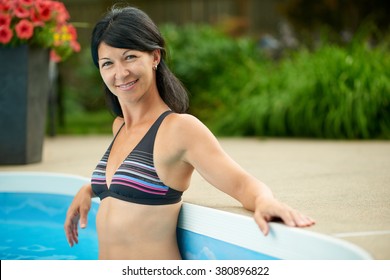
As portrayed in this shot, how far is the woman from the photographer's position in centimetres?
234

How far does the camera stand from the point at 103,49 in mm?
2467

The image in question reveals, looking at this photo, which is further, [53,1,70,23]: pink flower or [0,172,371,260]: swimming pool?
[53,1,70,23]: pink flower

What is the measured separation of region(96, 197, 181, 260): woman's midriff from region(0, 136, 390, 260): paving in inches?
10.4

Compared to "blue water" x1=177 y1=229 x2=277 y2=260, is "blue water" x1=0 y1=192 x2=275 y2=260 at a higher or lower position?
lower

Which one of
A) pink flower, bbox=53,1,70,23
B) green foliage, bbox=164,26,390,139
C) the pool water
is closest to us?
the pool water

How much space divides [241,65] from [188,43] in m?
1.58

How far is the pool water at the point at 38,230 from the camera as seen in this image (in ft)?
11.4

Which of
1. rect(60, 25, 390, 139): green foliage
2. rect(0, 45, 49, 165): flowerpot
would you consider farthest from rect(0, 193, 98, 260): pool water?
rect(60, 25, 390, 139): green foliage

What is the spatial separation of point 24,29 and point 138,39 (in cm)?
250

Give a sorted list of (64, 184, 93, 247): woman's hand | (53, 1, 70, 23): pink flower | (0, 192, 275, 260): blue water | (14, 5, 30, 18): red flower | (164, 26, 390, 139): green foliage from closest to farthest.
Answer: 1. (0, 192, 275, 260): blue water
2. (64, 184, 93, 247): woman's hand
3. (14, 5, 30, 18): red flower
4. (53, 1, 70, 23): pink flower
5. (164, 26, 390, 139): green foliage

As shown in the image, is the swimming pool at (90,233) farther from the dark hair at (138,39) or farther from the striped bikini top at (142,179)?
the dark hair at (138,39)

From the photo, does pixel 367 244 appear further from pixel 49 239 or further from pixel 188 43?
Result: pixel 188 43

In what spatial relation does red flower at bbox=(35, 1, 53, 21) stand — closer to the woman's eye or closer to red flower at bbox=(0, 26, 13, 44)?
red flower at bbox=(0, 26, 13, 44)

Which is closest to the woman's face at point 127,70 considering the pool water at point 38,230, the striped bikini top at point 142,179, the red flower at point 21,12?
the striped bikini top at point 142,179
